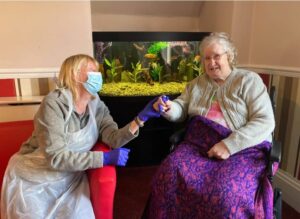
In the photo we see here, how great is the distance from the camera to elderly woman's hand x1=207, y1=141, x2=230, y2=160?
140 centimetres

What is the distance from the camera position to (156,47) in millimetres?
2256

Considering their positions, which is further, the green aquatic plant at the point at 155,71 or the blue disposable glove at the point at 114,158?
the green aquatic plant at the point at 155,71

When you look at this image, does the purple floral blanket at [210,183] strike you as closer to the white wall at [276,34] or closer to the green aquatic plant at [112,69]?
the white wall at [276,34]

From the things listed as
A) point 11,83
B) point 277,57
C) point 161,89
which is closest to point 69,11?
point 11,83

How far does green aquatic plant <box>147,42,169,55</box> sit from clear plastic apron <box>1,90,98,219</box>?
1029 millimetres

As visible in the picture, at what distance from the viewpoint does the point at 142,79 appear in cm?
237

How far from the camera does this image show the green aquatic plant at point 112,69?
2252 mm

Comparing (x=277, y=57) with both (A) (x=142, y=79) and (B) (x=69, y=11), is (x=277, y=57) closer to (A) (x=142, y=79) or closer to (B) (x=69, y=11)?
(A) (x=142, y=79)

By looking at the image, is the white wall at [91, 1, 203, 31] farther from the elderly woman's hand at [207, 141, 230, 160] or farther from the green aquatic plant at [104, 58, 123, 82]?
the elderly woman's hand at [207, 141, 230, 160]

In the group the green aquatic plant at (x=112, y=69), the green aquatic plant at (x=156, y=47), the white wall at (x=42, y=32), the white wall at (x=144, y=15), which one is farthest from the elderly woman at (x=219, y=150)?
the white wall at (x=144, y=15)

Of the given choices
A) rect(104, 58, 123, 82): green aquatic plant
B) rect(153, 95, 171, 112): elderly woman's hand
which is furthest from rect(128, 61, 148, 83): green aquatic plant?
rect(153, 95, 171, 112): elderly woman's hand

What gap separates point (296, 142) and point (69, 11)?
6.46 feet

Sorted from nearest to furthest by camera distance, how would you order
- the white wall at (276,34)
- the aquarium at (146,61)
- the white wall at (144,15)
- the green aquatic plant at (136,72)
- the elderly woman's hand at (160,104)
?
the elderly woman's hand at (160,104)
the white wall at (276,34)
the aquarium at (146,61)
the green aquatic plant at (136,72)
the white wall at (144,15)

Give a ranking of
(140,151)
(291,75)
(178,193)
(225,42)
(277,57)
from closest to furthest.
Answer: (178,193) < (225,42) < (291,75) < (277,57) < (140,151)
